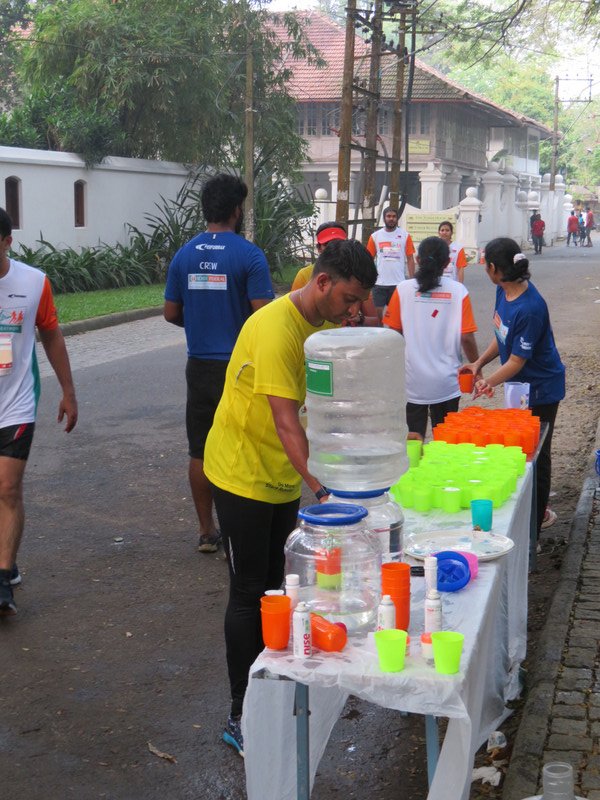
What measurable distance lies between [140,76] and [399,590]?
2398 cm

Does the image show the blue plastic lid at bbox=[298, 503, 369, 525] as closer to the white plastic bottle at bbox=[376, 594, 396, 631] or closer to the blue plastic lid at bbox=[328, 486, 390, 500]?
the blue plastic lid at bbox=[328, 486, 390, 500]

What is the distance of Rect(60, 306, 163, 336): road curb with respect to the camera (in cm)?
1629

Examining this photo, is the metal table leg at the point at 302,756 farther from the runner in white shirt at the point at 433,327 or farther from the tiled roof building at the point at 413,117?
the tiled roof building at the point at 413,117

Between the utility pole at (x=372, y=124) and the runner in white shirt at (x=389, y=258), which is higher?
the utility pole at (x=372, y=124)

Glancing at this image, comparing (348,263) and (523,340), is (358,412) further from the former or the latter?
(523,340)

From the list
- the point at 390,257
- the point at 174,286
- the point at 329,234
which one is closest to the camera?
the point at 174,286

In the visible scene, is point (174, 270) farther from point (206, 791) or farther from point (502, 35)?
point (502, 35)

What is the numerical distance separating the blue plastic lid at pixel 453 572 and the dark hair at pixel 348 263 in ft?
3.00

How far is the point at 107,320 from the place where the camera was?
17453mm

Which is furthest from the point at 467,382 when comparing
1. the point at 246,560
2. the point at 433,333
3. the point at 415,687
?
the point at 415,687

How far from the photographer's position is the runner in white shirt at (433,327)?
6.26 metres

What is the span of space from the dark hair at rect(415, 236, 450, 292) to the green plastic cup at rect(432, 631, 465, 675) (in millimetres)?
3769

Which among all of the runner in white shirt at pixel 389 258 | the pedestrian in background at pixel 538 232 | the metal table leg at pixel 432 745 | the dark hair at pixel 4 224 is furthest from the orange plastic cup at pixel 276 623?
the pedestrian in background at pixel 538 232

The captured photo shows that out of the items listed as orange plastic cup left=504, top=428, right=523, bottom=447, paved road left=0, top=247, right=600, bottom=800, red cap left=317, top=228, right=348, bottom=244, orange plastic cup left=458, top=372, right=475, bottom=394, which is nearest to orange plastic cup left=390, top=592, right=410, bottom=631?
paved road left=0, top=247, right=600, bottom=800
